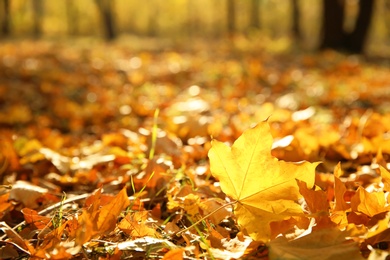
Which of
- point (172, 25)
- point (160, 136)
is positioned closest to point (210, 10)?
point (172, 25)

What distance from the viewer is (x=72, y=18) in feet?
139

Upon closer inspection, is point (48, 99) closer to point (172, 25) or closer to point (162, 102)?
point (162, 102)

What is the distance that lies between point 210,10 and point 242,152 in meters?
55.3

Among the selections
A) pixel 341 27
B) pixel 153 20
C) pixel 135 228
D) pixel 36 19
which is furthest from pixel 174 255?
pixel 153 20

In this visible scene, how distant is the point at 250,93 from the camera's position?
5207 mm

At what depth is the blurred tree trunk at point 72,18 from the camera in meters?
39.3

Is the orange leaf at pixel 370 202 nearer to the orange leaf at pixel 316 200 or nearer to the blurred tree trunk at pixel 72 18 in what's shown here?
the orange leaf at pixel 316 200

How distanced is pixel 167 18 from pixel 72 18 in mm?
15655

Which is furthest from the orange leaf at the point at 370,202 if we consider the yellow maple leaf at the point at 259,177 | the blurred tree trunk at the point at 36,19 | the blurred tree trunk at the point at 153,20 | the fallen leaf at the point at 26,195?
the blurred tree trunk at the point at 153,20

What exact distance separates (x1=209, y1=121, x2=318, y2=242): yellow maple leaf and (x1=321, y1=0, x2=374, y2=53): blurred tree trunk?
9990 millimetres

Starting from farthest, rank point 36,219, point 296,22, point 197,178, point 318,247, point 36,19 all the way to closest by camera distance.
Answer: point 36,19 < point 296,22 < point 197,178 < point 36,219 < point 318,247

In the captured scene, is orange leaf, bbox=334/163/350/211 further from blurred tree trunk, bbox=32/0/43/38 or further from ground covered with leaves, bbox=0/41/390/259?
blurred tree trunk, bbox=32/0/43/38

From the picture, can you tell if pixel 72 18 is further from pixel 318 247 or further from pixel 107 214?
pixel 318 247

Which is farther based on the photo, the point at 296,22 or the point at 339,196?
the point at 296,22
